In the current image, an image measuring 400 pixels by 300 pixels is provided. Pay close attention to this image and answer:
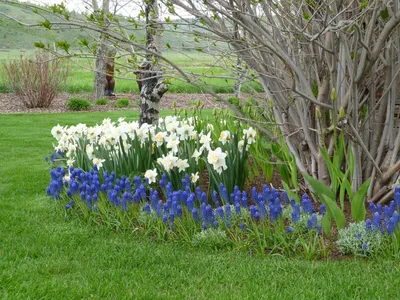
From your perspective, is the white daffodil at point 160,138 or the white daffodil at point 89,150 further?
the white daffodil at point 89,150

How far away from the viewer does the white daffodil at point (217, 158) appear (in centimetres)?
451

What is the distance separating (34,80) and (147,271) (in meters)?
12.6

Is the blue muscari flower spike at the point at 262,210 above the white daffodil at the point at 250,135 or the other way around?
the other way around

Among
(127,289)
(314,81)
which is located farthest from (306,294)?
(314,81)

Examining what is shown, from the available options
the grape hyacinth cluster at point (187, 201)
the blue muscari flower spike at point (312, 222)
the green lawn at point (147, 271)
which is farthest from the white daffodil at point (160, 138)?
the blue muscari flower spike at point (312, 222)

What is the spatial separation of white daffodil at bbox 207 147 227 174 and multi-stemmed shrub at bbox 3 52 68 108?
37.3 ft

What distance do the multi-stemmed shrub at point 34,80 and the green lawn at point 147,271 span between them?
11143mm

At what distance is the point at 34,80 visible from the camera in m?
15.2

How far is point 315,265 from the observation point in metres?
3.59

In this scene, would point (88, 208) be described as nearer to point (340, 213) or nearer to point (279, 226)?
point (279, 226)

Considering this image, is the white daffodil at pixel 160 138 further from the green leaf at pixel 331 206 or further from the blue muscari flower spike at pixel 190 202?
the green leaf at pixel 331 206

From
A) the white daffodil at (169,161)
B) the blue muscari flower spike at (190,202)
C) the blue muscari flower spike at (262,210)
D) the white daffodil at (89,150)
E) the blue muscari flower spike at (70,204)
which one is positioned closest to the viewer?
the blue muscari flower spike at (262,210)

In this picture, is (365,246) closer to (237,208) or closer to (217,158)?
(237,208)

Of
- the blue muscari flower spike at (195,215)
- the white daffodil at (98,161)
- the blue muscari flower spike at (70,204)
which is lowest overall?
the blue muscari flower spike at (70,204)
